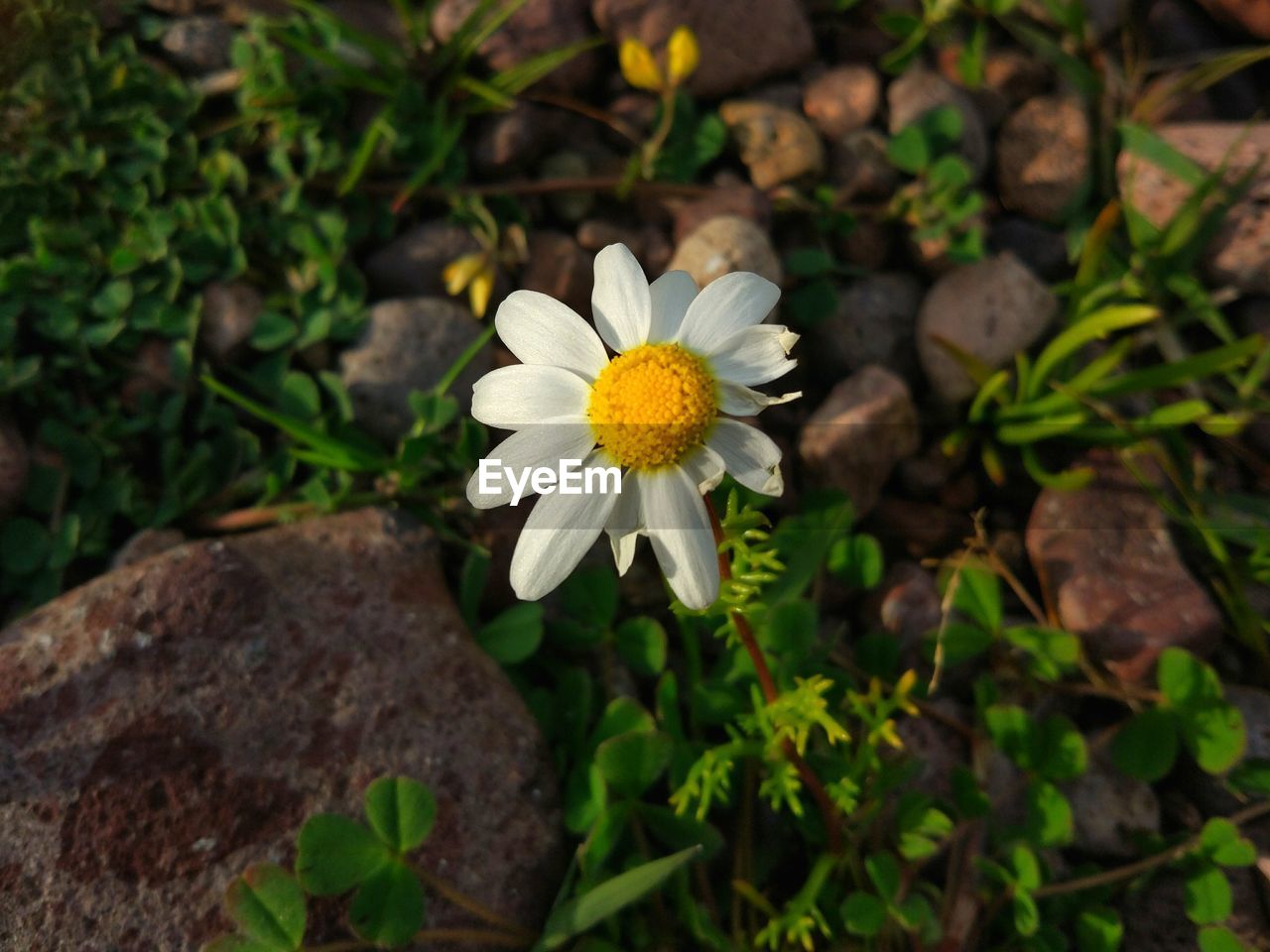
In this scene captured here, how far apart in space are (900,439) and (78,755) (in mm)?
1851

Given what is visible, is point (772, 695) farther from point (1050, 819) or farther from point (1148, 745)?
point (1148, 745)

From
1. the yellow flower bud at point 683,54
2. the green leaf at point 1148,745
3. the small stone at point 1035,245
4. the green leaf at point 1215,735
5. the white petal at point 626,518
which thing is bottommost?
the green leaf at point 1148,745

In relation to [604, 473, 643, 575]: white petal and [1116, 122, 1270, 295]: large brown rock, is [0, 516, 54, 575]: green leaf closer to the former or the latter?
[604, 473, 643, 575]: white petal

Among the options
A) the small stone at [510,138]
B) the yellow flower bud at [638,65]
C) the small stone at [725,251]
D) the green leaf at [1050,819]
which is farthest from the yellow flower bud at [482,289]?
the green leaf at [1050,819]

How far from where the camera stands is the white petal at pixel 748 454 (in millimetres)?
1295

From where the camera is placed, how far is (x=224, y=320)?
2.33 metres

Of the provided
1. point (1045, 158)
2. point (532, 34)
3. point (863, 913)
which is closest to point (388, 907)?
point (863, 913)

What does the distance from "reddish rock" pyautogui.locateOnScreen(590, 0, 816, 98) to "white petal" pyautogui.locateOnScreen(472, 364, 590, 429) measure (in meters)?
1.66

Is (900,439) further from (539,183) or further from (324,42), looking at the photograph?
(324,42)

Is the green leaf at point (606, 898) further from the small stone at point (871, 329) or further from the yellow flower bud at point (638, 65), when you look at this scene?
the yellow flower bud at point (638, 65)

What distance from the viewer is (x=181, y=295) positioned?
2354 millimetres

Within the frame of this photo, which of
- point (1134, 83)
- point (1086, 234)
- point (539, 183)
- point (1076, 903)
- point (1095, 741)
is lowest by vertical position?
point (1076, 903)

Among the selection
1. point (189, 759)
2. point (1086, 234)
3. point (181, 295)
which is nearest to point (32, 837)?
point (189, 759)

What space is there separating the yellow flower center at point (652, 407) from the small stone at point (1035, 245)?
5.38 feet
